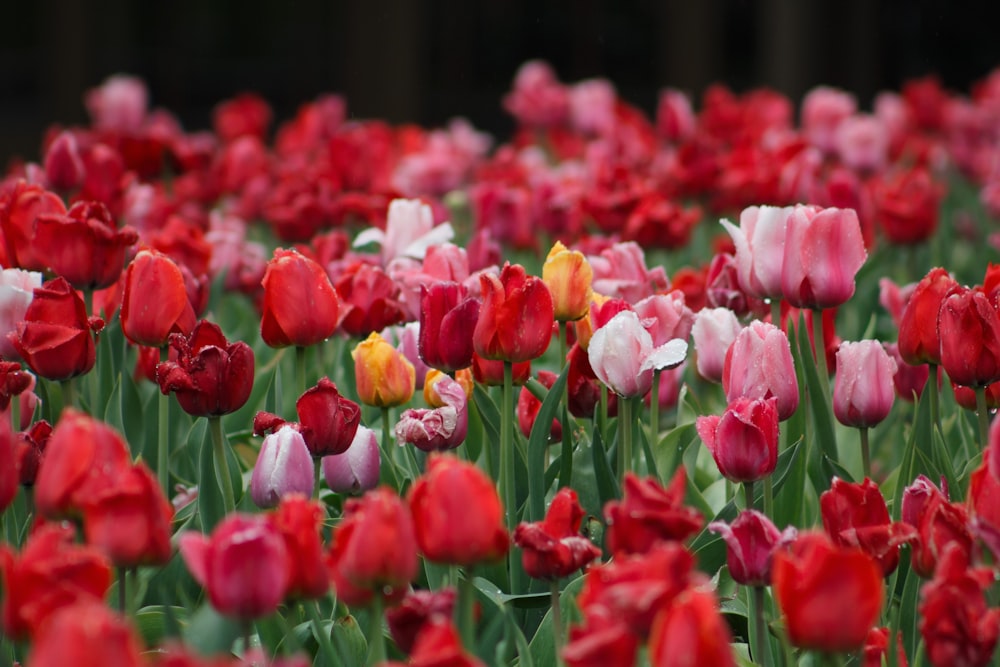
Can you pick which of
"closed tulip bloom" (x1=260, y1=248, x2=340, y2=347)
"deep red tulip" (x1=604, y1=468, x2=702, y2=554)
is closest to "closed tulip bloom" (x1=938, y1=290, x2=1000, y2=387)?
"deep red tulip" (x1=604, y1=468, x2=702, y2=554)

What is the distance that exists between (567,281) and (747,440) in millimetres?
392

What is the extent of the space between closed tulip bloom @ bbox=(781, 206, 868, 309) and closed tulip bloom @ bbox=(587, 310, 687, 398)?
27 cm

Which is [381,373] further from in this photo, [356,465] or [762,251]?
[762,251]

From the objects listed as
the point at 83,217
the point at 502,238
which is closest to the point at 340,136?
the point at 502,238

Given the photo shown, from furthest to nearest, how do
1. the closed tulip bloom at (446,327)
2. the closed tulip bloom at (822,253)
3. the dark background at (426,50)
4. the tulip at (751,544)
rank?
the dark background at (426,50), the closed tulip bloom at (822,253), the closed tulip bloom at (446,327), the tulip at (751,544)

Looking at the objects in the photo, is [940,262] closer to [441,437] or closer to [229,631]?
[441,437]

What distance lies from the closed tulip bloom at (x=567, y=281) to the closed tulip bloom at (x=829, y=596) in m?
0.72

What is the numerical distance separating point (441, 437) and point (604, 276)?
60 centimetres

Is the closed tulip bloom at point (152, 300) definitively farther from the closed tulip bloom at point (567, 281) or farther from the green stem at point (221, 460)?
the closed tulip bloom at point (567, 281)

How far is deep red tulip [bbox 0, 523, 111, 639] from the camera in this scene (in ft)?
2.87

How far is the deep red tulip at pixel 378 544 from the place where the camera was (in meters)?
0.94

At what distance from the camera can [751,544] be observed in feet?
3.75

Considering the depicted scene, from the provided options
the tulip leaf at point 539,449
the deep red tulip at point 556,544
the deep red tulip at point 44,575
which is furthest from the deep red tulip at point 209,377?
the deep red tulip at point 44,575

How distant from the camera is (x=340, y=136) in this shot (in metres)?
3.53
